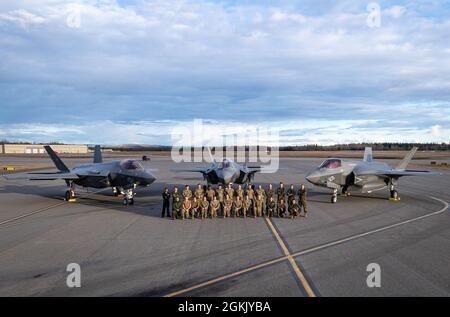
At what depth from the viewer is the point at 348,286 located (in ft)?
26.5

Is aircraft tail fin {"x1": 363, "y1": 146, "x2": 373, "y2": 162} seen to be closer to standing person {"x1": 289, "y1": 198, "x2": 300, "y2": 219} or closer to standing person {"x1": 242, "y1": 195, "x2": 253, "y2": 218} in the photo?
standing person {"x1": 289, "y1": 198, "x2": 300, "y2": 219}

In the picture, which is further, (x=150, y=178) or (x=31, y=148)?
(x=31, y=148)

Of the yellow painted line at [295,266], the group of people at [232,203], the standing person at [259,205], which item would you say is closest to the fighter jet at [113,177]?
the group of people at [232,203]

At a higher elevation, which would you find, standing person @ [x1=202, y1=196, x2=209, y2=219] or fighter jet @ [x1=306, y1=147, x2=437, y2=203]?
fighter jet @ [x1=306, y1=147, x2=437, y2=203]

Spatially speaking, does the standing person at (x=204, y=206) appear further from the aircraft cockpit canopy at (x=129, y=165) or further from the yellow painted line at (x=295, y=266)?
the aircraft cockpit canopy at (x=129, y=165)

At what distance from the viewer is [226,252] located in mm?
10969

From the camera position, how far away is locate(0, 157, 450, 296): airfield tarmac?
26.6 feet

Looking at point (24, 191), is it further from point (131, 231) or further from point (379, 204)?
point (379, 204)

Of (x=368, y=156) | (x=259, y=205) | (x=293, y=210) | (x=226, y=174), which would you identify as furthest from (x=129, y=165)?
(x=368, y=156)

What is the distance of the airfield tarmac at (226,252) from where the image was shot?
320 inches

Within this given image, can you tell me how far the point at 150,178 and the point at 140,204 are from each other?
1.51 meters

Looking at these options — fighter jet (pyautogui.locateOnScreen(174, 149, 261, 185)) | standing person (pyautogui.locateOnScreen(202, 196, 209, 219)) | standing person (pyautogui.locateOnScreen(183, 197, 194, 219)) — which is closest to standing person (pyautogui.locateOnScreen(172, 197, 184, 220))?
standing person (pyautogui.locateOnScreen(183, 197, 194, 219))

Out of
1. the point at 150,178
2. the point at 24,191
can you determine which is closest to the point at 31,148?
the point at 24,191
